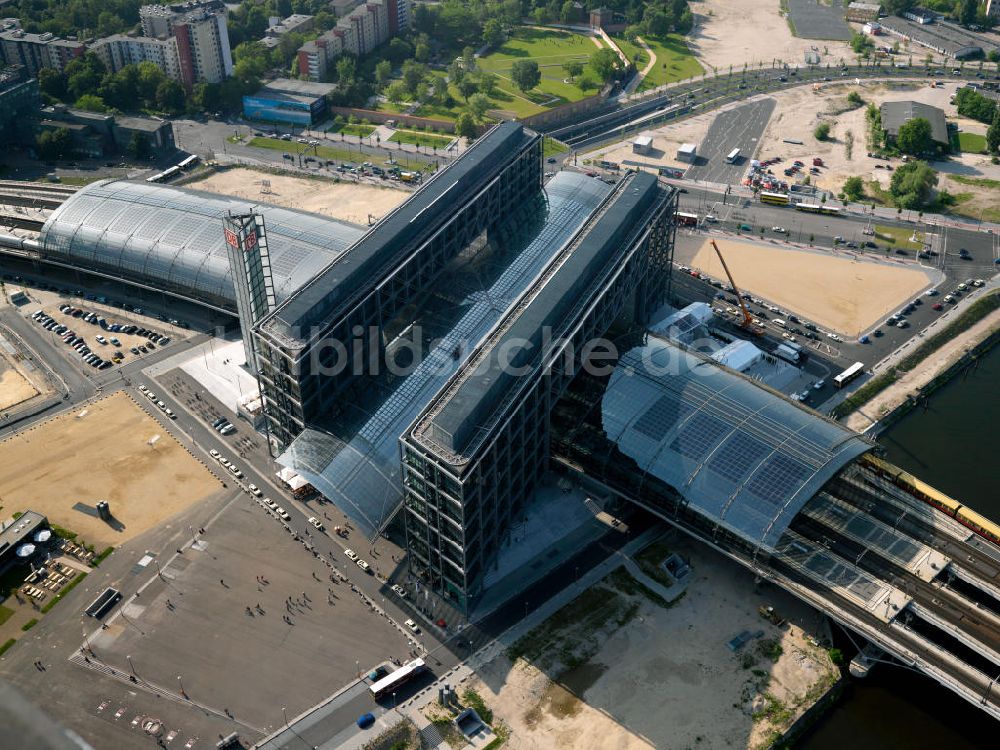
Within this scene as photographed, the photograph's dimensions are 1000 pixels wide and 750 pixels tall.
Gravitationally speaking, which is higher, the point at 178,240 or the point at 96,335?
the point at 178,240

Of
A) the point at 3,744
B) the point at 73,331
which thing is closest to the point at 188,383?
the point at 73,331

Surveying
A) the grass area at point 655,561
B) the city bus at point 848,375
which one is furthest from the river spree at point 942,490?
the grass area at point 655,561

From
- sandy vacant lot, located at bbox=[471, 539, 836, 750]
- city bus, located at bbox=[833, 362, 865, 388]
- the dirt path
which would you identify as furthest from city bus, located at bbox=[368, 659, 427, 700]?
city bus, located at bbox=[833, 362, 865, 388]

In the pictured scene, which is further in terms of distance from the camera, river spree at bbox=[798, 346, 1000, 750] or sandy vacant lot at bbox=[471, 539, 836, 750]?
river spree at bbox=[798, 346, 1000, 750]

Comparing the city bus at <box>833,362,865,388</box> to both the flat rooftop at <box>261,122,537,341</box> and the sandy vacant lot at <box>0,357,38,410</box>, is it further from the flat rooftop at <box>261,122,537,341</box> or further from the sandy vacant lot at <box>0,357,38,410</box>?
the sandy vacant lot at <box>0,357,38,410</box>

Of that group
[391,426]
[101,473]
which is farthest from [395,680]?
[101,473]

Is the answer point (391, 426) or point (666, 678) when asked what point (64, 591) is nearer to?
point (391, 426)
